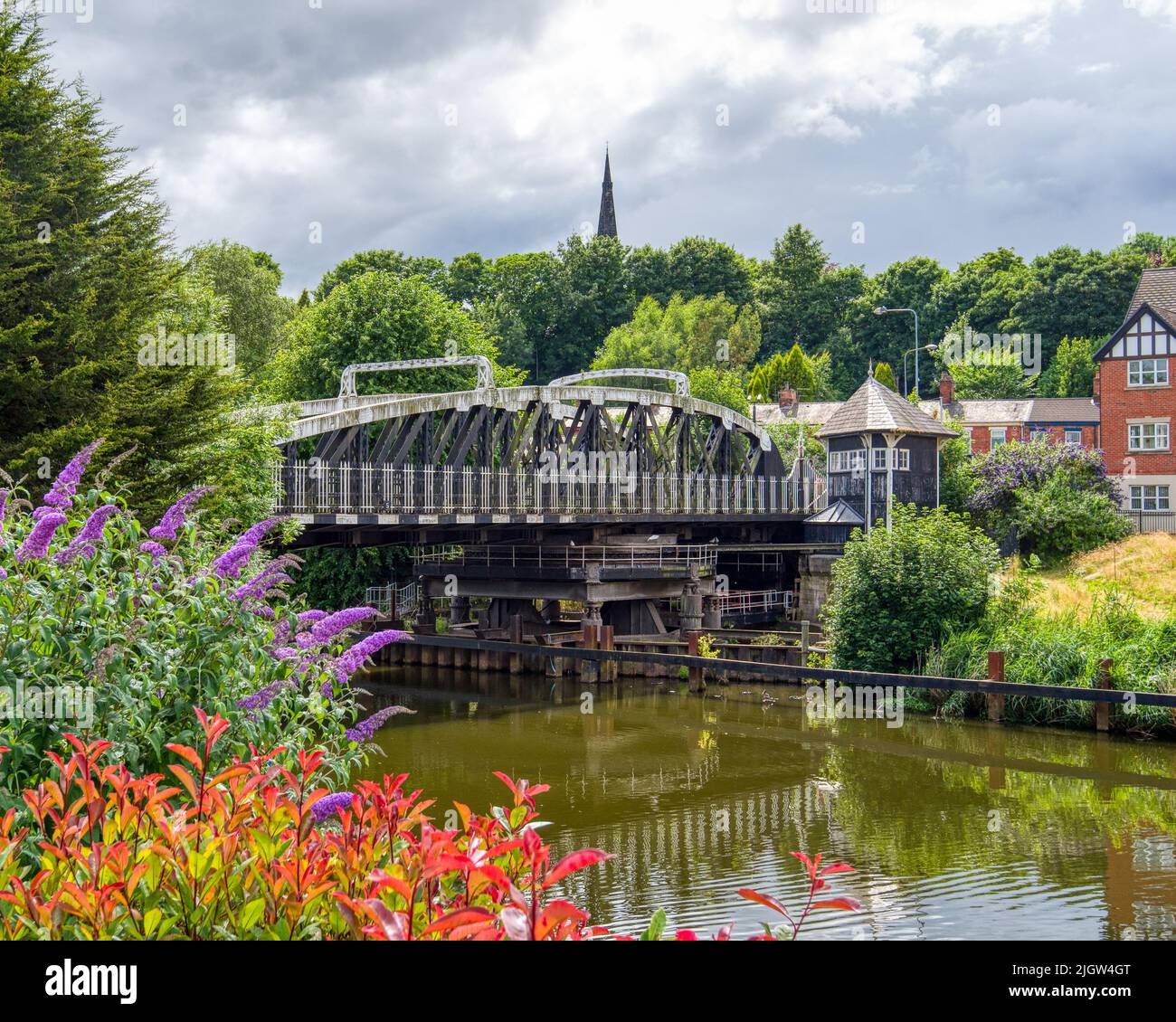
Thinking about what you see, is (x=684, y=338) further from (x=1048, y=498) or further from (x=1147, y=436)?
(x=1048, y=498)

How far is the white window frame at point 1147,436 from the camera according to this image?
42.3m

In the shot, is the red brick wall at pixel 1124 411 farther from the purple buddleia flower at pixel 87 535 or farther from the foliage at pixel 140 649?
the purple buddleia flower at pixel 87 535

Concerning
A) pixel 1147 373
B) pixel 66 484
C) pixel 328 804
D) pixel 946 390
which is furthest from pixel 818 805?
pixel 946 390

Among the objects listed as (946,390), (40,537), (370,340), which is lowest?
(40,537)

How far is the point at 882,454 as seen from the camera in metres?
36.7

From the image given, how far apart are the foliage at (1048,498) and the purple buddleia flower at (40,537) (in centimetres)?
3374

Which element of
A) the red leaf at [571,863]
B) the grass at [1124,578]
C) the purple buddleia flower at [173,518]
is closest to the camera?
the red leaf at [571,863]

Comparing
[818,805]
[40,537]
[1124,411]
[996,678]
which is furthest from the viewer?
[1124,411]

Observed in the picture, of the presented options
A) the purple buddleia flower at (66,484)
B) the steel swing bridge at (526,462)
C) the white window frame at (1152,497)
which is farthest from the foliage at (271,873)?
the white window frame at (1152,497)

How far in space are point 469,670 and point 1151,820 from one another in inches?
769

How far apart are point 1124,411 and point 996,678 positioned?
24322mm

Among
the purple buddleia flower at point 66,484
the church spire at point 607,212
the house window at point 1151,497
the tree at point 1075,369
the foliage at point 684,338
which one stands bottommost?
the purple buddleia flower at point 66,484
